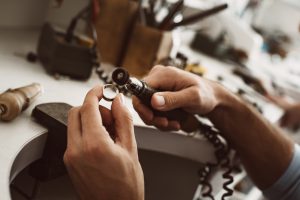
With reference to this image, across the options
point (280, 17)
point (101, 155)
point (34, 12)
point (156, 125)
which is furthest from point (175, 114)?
point (280, 17)

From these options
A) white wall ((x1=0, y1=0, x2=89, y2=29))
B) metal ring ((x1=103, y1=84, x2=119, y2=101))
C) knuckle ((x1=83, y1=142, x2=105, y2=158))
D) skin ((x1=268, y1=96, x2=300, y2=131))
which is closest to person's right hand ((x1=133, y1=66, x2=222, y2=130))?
metal ring ((x1=103, y1=84, x2=119, y2=101))

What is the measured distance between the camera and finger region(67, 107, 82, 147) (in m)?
0.51

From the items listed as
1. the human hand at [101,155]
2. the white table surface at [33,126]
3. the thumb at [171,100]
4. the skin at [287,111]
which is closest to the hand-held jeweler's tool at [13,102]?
the white table surface at [33,126]

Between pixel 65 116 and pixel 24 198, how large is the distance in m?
0.33

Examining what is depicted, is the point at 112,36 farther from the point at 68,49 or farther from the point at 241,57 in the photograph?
the point at 241,57

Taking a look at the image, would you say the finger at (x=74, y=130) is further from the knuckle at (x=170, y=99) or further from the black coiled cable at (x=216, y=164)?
the black coiled cable at (x=216, y=164)

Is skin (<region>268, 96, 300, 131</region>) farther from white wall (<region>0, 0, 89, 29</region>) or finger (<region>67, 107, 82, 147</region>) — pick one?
finger (<region>67, 107, 82, 147</region>)

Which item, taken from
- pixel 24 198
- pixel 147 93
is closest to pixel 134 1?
pixel 147 93

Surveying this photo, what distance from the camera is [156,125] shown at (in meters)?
0.77

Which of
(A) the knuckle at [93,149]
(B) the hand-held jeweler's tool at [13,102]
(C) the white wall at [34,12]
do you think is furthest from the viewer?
(C) the white wall at [34,12]

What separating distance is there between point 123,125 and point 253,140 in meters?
0.49

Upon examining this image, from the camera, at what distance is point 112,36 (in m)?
1.09

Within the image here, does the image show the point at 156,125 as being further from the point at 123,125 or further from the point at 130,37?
the point at 130,37

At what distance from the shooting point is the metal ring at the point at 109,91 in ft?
1.88
